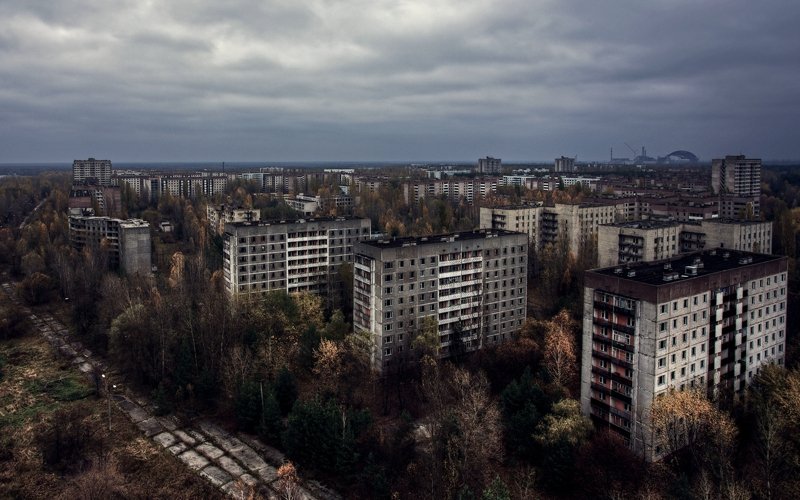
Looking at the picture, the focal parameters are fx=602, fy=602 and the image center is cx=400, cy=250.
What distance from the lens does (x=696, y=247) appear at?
1859 inches

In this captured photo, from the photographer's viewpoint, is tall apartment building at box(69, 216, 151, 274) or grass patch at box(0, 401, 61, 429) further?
tall apartment building at box(69, 216, 151, 274)

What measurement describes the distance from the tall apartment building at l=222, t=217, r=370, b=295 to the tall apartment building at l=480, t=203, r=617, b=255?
18.2 m

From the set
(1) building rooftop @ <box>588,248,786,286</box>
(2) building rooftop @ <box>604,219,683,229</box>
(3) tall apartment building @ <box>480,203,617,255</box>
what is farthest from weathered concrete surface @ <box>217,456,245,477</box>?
(3) tall apartment building @ <box>480,203,617,255</box>

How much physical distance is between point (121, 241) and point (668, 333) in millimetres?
55253

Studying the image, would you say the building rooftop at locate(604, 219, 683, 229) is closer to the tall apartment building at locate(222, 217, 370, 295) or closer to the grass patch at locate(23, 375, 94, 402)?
the tall apartment building at locate(222, 217, 370, 295)

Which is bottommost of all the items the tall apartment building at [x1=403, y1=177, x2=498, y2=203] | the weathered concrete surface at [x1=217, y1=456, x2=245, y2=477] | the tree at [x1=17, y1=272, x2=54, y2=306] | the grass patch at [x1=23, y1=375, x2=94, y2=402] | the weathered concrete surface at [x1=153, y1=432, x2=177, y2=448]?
the weathered concrete surface at [x1=217, y1=456, x2=245, y2=477]

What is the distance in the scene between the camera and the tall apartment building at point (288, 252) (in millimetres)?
44747

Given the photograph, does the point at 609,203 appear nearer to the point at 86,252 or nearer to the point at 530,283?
the point at 530,283

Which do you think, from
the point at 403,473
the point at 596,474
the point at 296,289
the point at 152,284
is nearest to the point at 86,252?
the point at 152,284

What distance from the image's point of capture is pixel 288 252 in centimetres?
4612

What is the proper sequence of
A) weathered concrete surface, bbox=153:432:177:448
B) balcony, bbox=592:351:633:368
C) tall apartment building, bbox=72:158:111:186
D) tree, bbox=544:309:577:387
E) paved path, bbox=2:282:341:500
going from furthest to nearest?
tall apartment building, bbox=72:158:111:186
tree, bbox=544:309:577:387
weathered concrete surface, bbox=153:432:177:448
balcony, bbox=592:351:633:368
paved path, bbox=2:282:341:500

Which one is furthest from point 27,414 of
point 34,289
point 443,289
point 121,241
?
point 121,241

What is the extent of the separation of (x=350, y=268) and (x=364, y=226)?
493 centimetres

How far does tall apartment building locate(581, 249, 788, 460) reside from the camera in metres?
24.0
